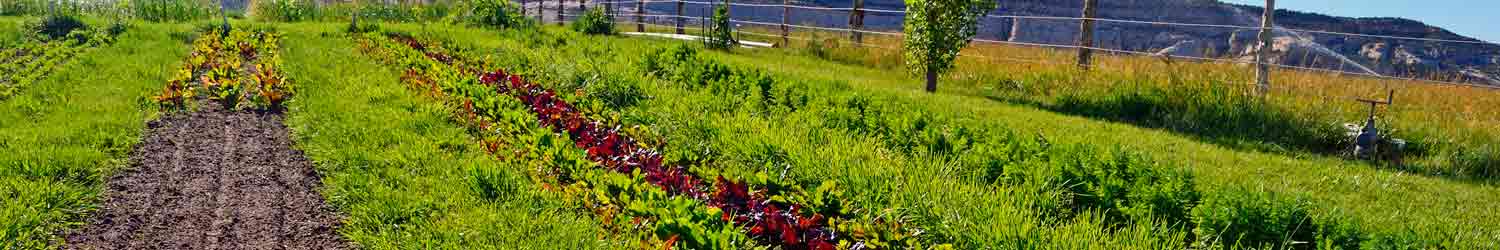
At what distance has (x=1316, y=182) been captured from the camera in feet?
20.6

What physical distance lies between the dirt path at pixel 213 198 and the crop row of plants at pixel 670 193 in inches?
44.5

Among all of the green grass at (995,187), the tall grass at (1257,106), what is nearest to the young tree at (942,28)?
the tall grass at (1257,106)

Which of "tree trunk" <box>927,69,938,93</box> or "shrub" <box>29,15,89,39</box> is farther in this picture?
"shrub" <box>29,15,89,39</box>

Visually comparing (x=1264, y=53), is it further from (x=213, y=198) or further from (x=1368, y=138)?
(x=213, y=198)

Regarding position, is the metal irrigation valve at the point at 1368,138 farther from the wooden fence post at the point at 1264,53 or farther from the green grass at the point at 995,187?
the wooden fence post at the point at 1264,53

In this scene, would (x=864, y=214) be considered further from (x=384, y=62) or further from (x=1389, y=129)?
(x=384, y=62)

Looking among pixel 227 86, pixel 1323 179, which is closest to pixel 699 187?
pixel 1323 179

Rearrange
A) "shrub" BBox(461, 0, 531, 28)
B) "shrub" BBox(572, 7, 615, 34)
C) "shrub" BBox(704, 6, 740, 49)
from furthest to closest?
A: 1. "shrub" BBox(572, 7, 615, 34)
2. "shrub" BBox(461, 0, 531, 28)
3. "shrub" BBox(704, 6, 740, 49)

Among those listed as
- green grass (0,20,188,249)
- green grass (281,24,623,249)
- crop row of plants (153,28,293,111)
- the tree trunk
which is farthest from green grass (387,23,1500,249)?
green grass (0,20,188,249)

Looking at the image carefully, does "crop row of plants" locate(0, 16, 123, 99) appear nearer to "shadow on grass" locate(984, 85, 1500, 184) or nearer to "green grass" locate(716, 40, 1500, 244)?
"green grass" locate(716, 40, 1500, 244)

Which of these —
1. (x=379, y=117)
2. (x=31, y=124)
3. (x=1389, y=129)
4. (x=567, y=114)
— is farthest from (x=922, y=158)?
(x=31, y=124)

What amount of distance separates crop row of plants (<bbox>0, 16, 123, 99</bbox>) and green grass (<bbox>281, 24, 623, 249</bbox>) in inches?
127

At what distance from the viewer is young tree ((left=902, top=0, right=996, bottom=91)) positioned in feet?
36.5

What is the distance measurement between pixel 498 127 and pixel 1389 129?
703cm
